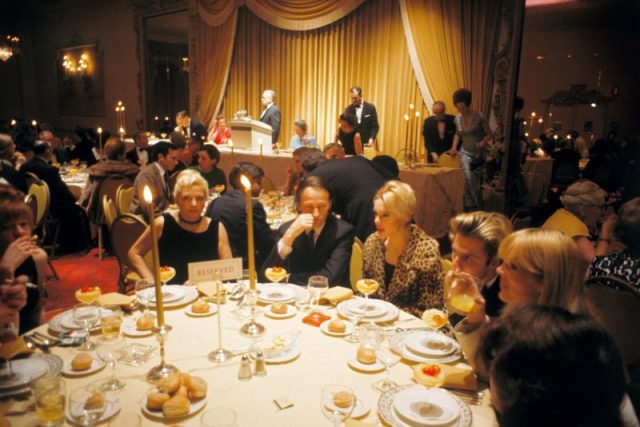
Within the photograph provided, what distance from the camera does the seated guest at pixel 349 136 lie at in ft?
23.2

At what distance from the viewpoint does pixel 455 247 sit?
228 cm

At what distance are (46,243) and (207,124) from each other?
6707 millimetres

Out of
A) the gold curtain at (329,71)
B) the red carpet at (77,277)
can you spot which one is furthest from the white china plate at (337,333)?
the gold curtain at (329,71)

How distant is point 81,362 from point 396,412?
42.6 inches

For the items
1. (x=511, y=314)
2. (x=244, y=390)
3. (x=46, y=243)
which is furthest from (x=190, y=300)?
(x=46, y=243)

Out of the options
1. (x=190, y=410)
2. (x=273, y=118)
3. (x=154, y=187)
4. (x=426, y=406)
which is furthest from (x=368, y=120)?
(x=190, y=410)

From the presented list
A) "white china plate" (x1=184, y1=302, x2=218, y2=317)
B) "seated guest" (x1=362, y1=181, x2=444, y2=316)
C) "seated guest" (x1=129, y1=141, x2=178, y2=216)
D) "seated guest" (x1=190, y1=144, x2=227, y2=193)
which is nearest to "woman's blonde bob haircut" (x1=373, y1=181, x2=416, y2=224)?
"seated guest" (x1=362, y1=181, x2=444, y2=316)

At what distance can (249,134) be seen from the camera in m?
7.58

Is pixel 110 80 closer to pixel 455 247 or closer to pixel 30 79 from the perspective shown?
pixel 30 79

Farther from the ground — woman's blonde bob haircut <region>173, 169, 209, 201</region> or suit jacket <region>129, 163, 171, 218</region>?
woman's blonde bob haircut <region>173, 169, 209, 201</region>

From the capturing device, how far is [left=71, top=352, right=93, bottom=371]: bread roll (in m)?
1.65

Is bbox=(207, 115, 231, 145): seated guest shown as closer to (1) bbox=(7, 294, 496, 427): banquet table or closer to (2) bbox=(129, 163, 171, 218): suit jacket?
(2) bbox=(129, 163, 171, 218): suit jacket

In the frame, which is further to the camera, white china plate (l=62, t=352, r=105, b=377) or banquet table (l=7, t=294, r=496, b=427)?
white china plate (l=62, t=352, r=105, b=377)

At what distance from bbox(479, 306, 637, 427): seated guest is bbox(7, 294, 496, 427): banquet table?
61 cm
